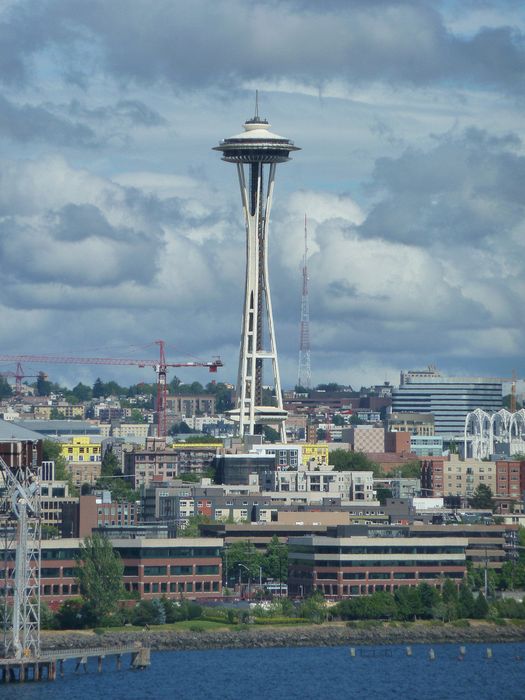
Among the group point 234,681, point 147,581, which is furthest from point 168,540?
point 234,681

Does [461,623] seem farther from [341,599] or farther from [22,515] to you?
[22,515]

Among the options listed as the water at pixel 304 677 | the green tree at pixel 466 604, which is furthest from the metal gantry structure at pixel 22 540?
the green tree at pixel 466 604

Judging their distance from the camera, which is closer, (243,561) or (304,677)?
(304,677)

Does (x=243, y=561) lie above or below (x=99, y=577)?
above

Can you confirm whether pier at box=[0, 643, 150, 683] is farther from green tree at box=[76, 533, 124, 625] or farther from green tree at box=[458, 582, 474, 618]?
green tree at box=[458, 582, 474, 618]

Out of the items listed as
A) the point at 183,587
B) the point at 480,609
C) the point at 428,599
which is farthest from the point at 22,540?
the point at 480,609

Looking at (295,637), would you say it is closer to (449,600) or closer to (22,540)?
(449,600)
